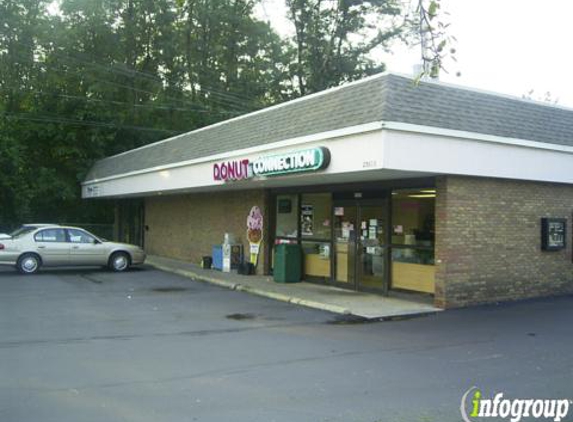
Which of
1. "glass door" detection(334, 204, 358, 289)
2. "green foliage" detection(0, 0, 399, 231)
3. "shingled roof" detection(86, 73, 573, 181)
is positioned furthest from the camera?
"green foliage" detection(0, 0, 399, 231)

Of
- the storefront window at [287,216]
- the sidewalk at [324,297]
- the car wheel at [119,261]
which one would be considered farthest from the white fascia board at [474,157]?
the car wheel at [119,261]

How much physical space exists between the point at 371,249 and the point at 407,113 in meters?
4.19

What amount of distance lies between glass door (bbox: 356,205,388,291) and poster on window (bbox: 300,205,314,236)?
2.24m

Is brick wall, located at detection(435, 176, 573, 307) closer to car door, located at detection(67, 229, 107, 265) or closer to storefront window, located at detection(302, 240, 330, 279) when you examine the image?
storefront window, located at detection(302, 240, 330, 279)

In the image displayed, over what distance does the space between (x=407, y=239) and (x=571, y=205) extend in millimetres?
4572

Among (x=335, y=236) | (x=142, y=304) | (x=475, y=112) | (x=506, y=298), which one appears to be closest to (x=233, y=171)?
(x=335, y=236)

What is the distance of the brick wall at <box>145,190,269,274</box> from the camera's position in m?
19.6

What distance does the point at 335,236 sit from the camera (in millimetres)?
15914

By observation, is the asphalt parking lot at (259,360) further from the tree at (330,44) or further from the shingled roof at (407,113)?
the tree at (330,44)

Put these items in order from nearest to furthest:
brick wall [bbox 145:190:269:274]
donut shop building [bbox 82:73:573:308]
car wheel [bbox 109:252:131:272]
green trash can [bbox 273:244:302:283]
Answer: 1. donut shop building [bbox 82:73:573:308]
2. green trash can [bbox 273:244:302:283]
3. brick wall [bbox 145:190:269:274]
4. car wheel [bbox 109:252:131:272]

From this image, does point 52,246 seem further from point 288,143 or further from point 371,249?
point 371,249

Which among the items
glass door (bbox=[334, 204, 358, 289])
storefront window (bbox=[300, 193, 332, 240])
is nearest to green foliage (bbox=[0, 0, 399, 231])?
storefront window (bbox=[300, 193, 332, 240])

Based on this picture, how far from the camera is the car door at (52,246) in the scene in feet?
61.8

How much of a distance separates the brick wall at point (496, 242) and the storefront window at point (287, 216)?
19.1 ft
